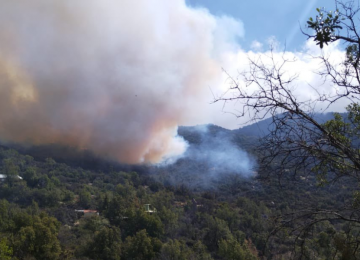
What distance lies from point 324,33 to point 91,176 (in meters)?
91.3

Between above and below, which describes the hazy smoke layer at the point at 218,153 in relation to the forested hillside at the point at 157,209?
above

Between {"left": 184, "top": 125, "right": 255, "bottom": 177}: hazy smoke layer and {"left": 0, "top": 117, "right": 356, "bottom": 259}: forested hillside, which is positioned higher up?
{"left": 184, "top": 125, "right": 255, "bottom": 177}: hazy smoke layer

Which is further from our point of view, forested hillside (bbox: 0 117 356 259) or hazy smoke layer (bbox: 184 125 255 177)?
hazy smoke layer (bbox: 184 125 255 177)

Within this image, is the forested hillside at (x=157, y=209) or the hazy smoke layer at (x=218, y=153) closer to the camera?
the forested hillside at (x=157, y=209)

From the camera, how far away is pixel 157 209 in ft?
167

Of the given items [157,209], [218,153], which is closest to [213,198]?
[157,209]

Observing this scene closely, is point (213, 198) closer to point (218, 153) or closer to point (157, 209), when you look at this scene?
point (157, 209)

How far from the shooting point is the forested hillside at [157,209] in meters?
13.3

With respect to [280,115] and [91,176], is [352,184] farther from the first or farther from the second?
[91,176]

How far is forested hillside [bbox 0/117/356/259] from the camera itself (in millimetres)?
13258

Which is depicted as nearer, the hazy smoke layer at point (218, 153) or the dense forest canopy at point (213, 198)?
the dense forest canopy at point (213, 198)

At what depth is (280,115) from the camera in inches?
153

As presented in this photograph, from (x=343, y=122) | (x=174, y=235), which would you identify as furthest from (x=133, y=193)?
(x=343, y=122)

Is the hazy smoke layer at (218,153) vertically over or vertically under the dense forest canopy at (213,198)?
over
